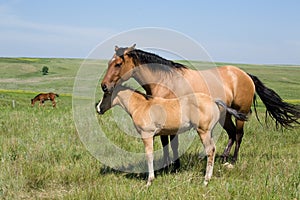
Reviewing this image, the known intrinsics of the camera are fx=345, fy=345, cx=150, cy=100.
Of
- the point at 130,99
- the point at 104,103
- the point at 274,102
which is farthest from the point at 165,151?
the point at 274,102

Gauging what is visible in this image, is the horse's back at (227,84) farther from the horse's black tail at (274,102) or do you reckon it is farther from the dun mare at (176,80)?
the horse's black tail at (274,102)

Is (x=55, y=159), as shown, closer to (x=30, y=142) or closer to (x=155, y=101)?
(x=30, y=142)

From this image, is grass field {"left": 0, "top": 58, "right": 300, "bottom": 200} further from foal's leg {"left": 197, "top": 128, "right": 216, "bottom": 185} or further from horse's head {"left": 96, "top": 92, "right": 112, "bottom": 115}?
horse's head {"left": 96, "top": 92, "right": 112, "bottom": 115}

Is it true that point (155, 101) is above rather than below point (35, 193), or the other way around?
above

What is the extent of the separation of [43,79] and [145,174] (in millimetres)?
70734

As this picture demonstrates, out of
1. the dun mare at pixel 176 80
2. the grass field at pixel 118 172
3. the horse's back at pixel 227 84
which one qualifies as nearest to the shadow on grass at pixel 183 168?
the grass field at pixel 118 172

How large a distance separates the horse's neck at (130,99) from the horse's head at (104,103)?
13 centimetres

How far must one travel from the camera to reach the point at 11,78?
238ft

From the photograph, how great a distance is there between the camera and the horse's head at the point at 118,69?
536 centimetres

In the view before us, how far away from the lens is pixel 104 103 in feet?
17.5

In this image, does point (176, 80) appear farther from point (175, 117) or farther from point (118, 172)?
point (118, 172)

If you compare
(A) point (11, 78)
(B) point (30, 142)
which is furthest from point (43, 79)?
(B) point (30, 142)

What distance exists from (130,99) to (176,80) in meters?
1.04

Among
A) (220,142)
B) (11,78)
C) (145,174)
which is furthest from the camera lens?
(11,78)
